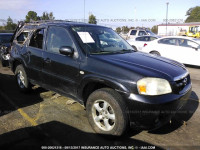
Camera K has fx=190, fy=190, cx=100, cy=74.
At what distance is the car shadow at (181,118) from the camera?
10.8 feet

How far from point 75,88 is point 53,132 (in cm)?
82

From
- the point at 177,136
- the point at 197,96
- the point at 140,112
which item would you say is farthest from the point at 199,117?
the point at 140,112

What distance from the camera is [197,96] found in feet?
16.3

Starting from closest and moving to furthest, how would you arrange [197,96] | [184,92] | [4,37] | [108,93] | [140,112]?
[140,112], [108,93], [184,92], [197,96], [4,37]

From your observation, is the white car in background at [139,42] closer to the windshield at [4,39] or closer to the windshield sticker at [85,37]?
the windshield at [4,39]

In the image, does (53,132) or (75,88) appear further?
(75,88)

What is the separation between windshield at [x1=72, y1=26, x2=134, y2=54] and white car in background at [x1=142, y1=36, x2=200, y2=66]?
5.62 meters

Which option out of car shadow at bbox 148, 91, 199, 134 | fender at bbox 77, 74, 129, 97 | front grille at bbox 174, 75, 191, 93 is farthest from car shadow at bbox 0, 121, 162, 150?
front grille at bbox 174, 75, 191, 93

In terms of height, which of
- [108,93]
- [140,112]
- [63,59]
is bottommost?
[140,112]

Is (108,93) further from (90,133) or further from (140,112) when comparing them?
(90,133)

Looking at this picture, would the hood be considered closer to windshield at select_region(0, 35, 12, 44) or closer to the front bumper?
the front bumper

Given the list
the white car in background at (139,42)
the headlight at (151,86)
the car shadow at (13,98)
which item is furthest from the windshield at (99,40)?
the white car in background at (139,42)

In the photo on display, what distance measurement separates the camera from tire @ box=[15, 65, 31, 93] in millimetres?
4746

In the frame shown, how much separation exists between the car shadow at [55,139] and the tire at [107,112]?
0.15 meters
